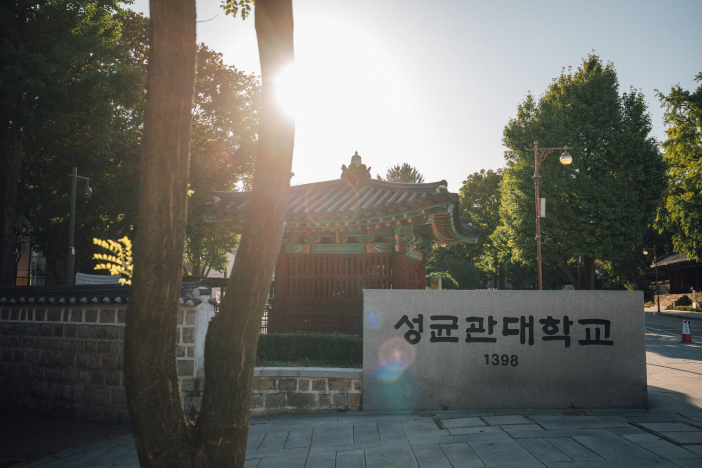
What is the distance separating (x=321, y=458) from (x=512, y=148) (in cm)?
2688

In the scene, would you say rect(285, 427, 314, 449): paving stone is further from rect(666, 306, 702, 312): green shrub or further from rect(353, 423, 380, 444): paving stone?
rect(666, 306, 702, 312): green shrub

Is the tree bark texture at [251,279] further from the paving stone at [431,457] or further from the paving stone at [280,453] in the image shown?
the paving stone at [280,453]

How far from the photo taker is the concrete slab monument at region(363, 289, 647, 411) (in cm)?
692

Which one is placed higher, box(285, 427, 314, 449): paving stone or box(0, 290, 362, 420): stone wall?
box(0, 290, 362, 420): stone wall

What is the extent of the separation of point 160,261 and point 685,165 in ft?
115

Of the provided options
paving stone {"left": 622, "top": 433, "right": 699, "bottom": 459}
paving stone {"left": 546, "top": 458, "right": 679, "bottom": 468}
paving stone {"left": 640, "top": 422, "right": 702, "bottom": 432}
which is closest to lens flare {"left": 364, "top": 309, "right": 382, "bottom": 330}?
paving stone {"left": 546, "top": 458, "right": 679, "bottom": 468}

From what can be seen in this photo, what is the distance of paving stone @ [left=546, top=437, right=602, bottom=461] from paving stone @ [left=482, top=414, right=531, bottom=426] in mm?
828

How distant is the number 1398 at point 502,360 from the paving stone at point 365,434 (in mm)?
2053

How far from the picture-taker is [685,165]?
29516 millimetres

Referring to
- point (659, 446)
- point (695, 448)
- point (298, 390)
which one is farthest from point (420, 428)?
point (695, 448)

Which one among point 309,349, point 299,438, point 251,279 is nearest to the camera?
point 251,279

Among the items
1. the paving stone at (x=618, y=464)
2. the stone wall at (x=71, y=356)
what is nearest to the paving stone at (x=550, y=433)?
the paving stone at (x=618, y=464)

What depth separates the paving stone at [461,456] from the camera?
15.3ft

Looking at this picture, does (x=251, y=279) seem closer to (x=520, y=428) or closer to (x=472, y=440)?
(x=472, y=440)
